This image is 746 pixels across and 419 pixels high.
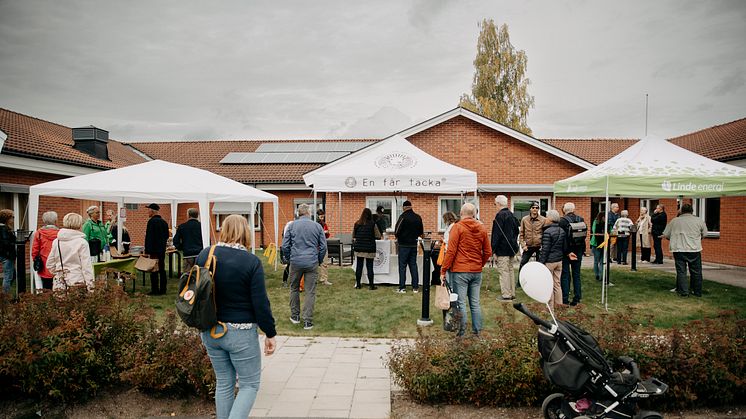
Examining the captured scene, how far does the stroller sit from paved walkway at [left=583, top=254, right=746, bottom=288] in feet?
32.8

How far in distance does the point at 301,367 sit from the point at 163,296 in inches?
223

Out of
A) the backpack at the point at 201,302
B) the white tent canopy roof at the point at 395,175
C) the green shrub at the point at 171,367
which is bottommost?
the green shrub at the point at 171,367

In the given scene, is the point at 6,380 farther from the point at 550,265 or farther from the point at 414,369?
the point at 550,265

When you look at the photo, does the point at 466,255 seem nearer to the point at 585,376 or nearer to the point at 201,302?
the point at 585,376

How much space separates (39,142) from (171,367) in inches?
574

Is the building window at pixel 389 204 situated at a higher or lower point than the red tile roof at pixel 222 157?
lower

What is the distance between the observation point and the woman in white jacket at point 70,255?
6414mm

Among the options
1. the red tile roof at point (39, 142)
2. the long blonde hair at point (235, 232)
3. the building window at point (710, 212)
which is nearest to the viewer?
the long blonde hair at point (235, 232)

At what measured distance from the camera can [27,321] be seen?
4.56m

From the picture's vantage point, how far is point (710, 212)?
670 inches

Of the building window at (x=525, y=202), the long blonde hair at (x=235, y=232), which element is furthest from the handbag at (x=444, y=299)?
the building window at (x=525, y=202)

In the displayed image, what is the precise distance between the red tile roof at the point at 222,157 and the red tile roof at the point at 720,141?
16674mm

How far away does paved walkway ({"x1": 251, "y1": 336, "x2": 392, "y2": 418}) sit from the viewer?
440cm

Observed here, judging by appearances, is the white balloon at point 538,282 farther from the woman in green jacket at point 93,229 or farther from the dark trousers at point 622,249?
the dark trousers at point 622,249
